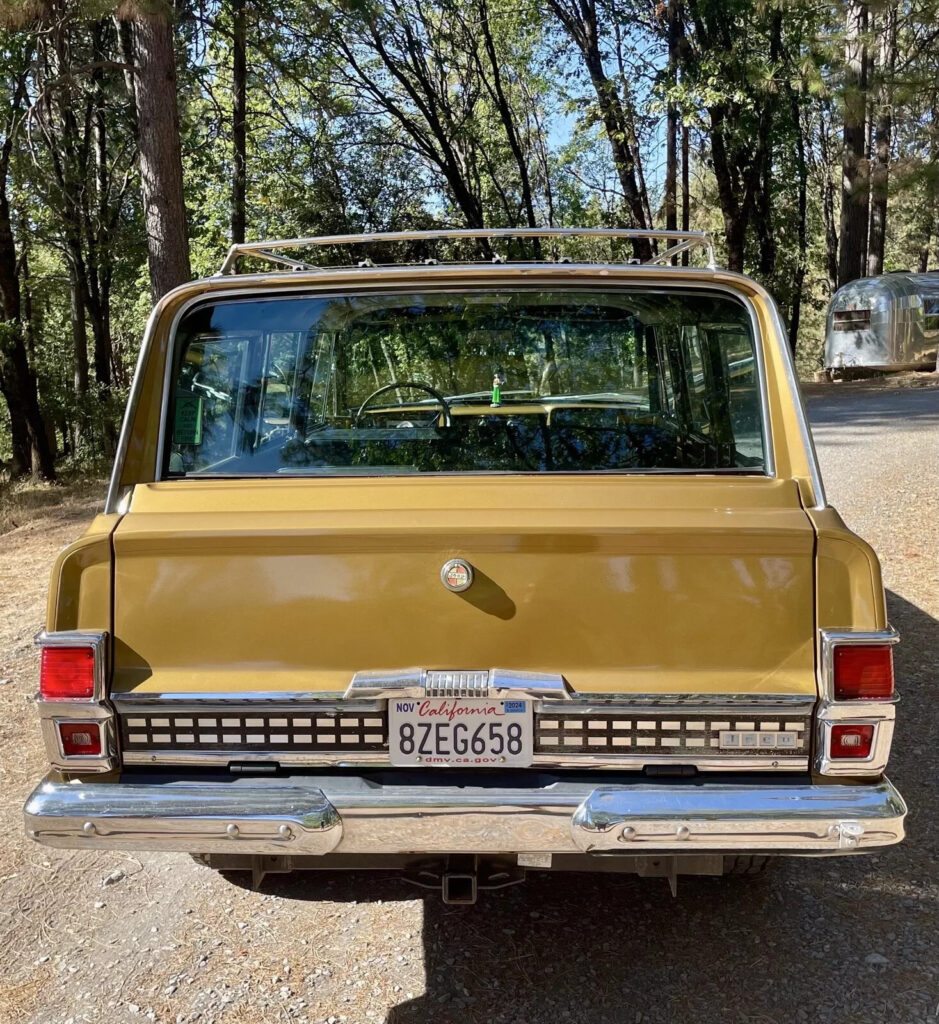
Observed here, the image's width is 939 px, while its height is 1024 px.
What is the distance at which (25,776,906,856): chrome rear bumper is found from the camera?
227cm

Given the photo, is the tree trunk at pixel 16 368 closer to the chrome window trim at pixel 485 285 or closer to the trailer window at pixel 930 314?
the chrome window trim at pixel 485 285

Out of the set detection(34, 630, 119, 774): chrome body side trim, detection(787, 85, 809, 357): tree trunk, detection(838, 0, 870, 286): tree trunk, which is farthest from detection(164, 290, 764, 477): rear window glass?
detection(787, 85, 809, 357): tree trunk

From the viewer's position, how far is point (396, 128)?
2033cm

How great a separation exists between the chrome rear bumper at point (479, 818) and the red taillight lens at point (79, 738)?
116 mm

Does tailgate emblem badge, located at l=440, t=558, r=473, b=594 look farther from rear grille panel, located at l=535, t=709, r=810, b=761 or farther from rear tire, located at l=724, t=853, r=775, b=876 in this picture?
rear tire, located at l=724, t=853, r=775, b=876

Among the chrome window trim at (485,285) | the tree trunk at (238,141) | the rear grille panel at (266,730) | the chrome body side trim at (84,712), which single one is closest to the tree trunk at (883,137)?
the tree trunk at (238,141)

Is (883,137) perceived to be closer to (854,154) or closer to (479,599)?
(854,154)

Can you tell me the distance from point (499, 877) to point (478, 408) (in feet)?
5.05

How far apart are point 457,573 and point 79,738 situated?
105 centimetres

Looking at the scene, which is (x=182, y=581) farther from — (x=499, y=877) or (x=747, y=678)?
(x=747, y=678)

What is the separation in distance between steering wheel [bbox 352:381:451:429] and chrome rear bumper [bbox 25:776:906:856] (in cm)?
136

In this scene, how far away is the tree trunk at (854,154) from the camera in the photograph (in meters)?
16.6

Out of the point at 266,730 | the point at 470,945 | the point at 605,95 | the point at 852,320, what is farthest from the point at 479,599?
the point at 852,320

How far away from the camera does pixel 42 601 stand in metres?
7.28
